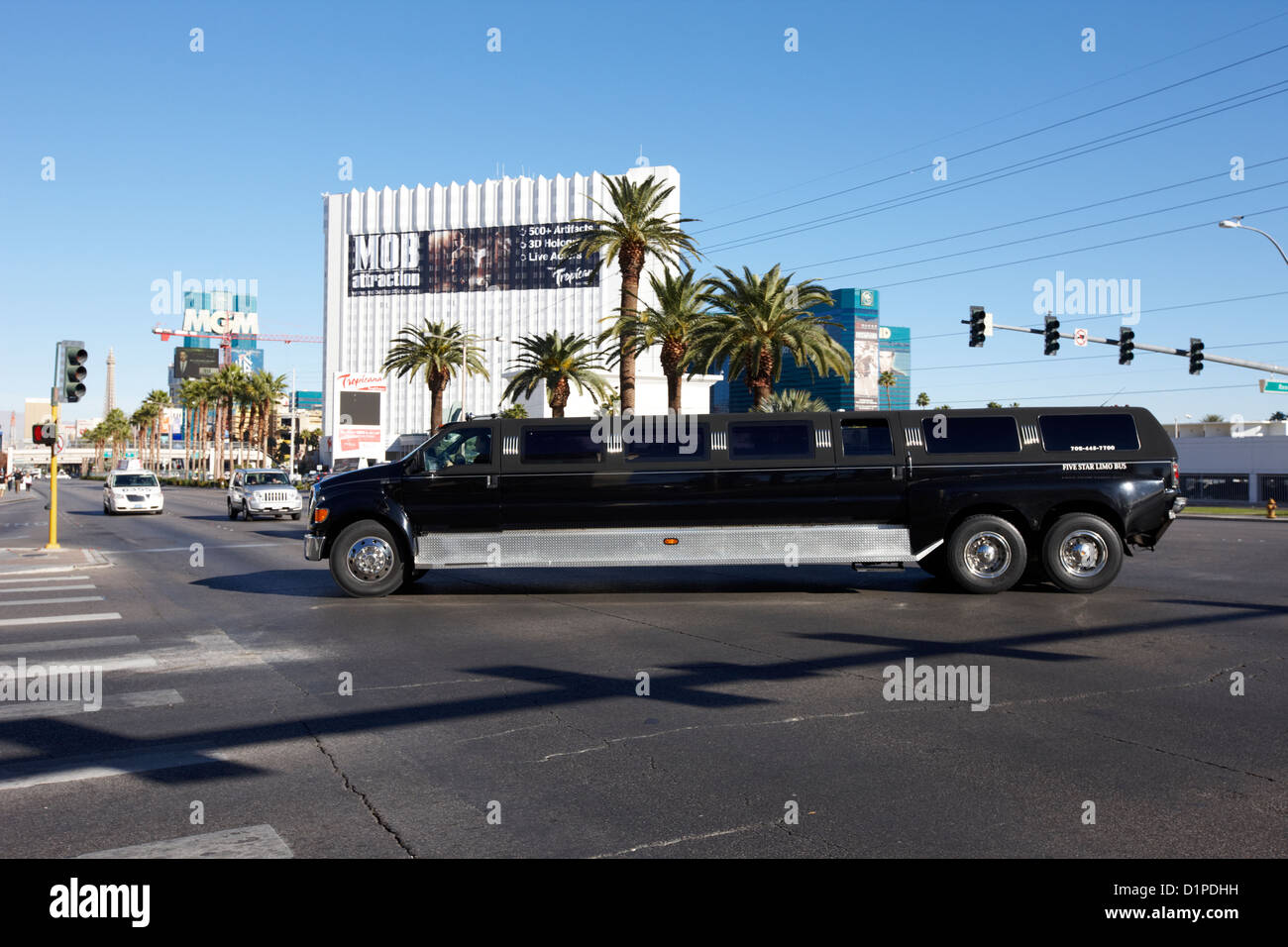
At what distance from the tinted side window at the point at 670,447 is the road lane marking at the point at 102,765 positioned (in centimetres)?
803

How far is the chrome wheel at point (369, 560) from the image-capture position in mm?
13586

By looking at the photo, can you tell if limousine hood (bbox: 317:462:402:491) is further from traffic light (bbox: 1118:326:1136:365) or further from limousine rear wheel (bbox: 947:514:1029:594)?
traffic light (bbox: 1118:326:1136:365)

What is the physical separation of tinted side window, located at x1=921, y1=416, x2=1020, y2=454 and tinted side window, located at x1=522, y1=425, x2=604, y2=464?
14.6ft

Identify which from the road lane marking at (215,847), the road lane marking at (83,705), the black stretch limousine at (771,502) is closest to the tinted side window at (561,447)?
the black stretch limousine at (771,502)

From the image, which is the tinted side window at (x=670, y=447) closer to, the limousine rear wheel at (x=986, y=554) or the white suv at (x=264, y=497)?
the limousine rear wheel at (x=986, y=554)

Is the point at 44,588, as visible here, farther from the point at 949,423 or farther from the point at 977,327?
the point at 977,327

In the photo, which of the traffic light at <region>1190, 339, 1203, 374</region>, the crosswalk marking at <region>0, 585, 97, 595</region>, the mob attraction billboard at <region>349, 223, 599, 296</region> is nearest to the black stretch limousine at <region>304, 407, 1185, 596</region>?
the crosswalk marking at <region>0, 585, 97, 595</region>

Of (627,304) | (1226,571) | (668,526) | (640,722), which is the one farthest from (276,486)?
(640,722)

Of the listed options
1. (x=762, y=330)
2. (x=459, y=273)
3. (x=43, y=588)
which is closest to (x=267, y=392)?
(x=459, y=273)

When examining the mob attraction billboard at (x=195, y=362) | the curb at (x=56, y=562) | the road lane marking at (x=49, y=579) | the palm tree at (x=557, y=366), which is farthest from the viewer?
the mob attraction billboard at (x=195, y=362)

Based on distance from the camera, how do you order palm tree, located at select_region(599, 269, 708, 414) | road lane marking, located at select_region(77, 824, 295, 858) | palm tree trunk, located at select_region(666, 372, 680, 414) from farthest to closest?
palm tree trunk, located at select_region(666, 372, 680, 414), palm tree, located at select_region(599, 269, 708, 414), road lane marking, located at select_region(77, 824, 295, 858)

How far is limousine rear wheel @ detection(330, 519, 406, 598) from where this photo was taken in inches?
534

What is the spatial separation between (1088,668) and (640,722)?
4068 mm

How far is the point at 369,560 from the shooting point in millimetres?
13602
